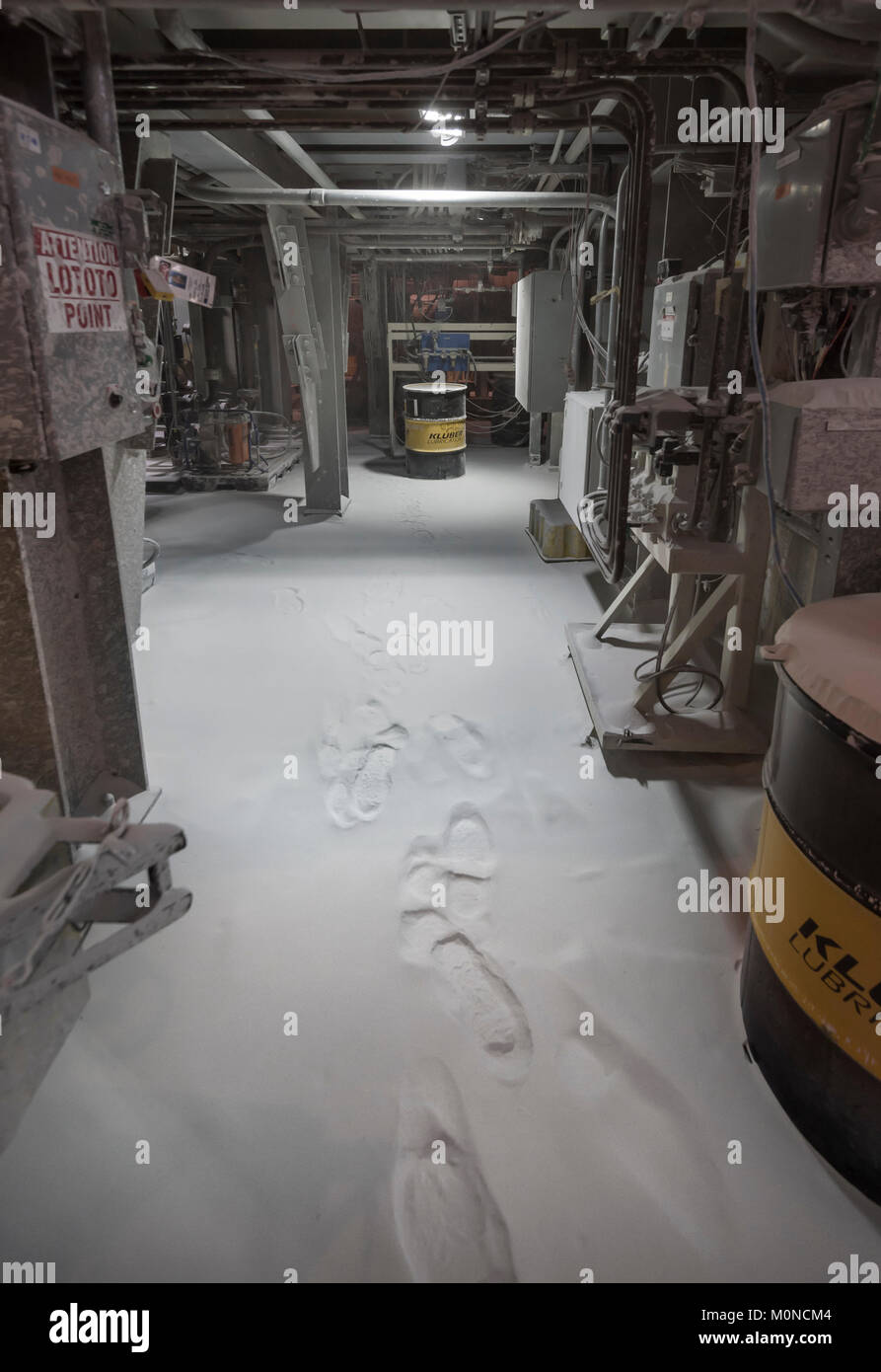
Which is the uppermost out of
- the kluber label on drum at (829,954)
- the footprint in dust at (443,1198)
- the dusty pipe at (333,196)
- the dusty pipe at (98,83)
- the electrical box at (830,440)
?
the dusty pipe at (333,196)

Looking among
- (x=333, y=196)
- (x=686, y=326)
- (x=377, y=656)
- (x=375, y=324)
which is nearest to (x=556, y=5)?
(x=686, y=326)

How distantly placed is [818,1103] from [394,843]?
4.36 ft

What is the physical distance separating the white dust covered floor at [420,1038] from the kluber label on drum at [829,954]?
1.11 feet

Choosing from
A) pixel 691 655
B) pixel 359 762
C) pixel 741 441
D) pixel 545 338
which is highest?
pixel 545 338

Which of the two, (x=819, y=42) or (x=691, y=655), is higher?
(x=819, y=42)

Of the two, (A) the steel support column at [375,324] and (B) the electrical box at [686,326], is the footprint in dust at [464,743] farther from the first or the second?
(A) the steel support column at [375,324]

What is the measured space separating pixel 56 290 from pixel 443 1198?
2052mm

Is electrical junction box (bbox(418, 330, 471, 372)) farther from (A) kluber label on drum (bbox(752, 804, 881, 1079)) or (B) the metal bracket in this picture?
(A) kluber label on drum (bbox(752, 804, 881, 1079))

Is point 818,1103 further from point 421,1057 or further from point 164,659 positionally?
point 164,659

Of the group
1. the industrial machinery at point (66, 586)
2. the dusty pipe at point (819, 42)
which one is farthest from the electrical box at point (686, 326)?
the industrial machinery at point (66, 586)

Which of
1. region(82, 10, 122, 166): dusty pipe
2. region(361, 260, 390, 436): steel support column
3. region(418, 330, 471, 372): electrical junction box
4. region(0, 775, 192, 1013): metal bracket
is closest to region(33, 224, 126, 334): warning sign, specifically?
region(82, 10, 122, 166): dusty pipe

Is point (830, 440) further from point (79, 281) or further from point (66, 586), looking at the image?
point (66, 586)

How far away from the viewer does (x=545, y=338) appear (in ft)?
21.2

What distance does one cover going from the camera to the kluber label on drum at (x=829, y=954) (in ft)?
4.44
